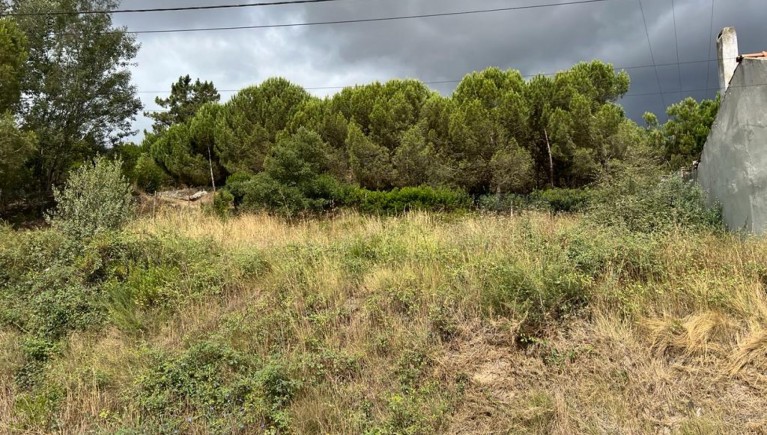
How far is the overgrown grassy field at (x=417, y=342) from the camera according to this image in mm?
3387

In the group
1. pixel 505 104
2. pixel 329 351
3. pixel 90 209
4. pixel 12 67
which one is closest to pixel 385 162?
pixel 505 104

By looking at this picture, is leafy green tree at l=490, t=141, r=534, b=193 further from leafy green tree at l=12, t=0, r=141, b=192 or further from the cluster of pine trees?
leafy green tree at l=12, t=0, r=141, b=192

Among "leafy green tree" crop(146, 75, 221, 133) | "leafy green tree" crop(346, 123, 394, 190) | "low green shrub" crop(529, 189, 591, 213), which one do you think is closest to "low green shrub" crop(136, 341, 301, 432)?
"low green shrub" crop(529, 189, 591, 213)

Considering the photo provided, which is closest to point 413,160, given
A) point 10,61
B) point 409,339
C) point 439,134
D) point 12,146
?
point 439,134

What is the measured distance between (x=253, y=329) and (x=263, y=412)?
112 cm

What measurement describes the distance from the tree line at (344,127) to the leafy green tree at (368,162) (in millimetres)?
41

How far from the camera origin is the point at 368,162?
17.9 meters

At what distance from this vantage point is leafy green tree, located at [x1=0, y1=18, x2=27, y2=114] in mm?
14992

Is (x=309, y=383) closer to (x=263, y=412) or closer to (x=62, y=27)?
(x=263, y=412)

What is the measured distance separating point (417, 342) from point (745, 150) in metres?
6.11

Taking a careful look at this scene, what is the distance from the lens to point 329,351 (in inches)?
161

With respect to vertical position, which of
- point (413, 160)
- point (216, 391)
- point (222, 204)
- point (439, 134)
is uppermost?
point (439, 134)

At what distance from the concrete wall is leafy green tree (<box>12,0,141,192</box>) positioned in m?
21.2

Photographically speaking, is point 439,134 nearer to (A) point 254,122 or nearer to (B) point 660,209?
(A) point 254,122
